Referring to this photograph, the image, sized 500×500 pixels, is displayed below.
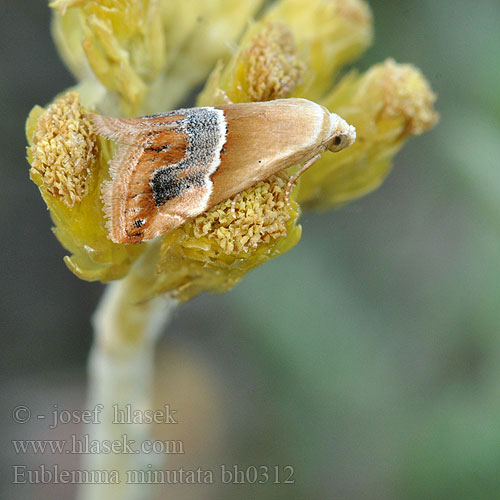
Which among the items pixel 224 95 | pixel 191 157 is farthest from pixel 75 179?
pixel 224 95

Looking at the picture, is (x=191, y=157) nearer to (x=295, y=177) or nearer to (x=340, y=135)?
(x=295, y=177)

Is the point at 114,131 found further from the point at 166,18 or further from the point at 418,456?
the point at 418,456

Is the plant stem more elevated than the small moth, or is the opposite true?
the small moth

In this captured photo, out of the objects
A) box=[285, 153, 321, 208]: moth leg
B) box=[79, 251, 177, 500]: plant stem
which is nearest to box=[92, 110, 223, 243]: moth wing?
box=[285, 153, 321, 208]: moth leg

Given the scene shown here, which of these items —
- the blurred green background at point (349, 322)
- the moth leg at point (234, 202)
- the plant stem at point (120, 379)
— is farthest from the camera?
the blurred green background at point (349, 322)

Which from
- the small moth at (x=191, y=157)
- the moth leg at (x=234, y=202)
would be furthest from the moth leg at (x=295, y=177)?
the moth leg at (x=234, y=202)

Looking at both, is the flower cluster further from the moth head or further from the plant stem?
the plant stem

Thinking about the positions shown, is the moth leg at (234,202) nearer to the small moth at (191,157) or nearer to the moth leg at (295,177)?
the small moth at (191,157)
